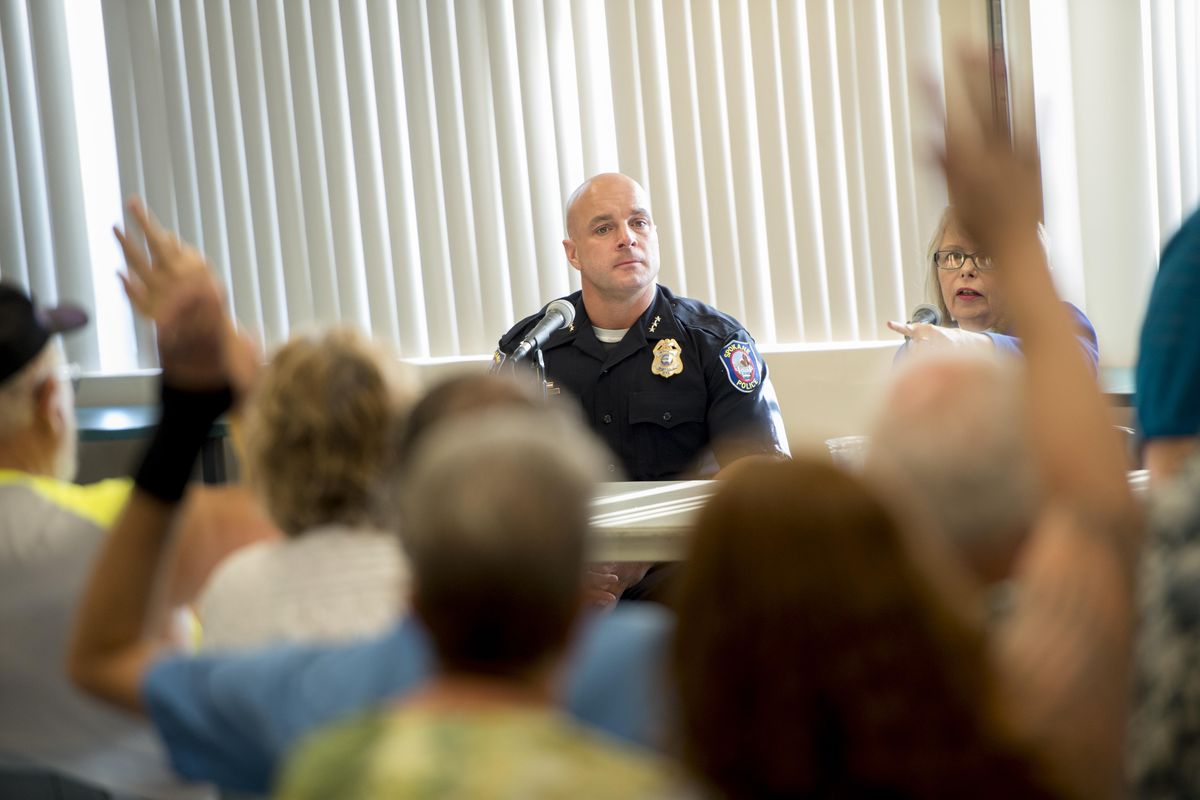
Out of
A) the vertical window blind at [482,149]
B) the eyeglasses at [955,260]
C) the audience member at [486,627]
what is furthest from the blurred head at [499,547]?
the vertical window blind at [482,149]

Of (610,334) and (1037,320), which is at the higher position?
(1037,320)

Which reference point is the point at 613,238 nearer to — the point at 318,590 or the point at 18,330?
the point at 18,330

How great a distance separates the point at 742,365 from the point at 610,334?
0.40 m

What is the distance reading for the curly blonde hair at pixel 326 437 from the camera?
1416mm

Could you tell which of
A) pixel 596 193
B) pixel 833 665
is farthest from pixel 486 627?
pixel 596 193

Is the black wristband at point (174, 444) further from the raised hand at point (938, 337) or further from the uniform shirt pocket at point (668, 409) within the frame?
the uniform shirt pocket at point (668, 409)

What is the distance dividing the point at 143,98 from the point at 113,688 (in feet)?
14.1

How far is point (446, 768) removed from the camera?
2.91ft

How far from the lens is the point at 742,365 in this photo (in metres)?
3.63

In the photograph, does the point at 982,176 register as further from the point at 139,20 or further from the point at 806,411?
the point at 139,20

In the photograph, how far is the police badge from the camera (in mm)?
3664

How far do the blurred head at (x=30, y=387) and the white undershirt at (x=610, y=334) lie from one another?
2095mm

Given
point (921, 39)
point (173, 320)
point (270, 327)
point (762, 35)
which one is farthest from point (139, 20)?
point (173, 320)

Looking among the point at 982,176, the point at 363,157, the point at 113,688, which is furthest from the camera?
the point at 363,157
